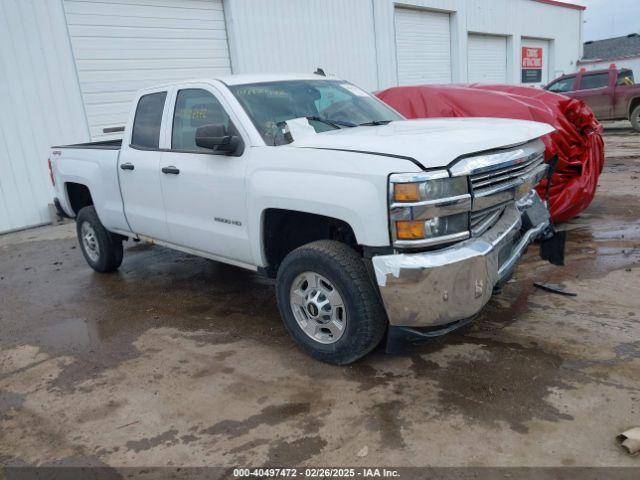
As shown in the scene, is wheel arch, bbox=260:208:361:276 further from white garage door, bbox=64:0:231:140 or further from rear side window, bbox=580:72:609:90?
rear side window, bbox=580:72:609:90

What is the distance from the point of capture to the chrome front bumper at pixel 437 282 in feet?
9.74

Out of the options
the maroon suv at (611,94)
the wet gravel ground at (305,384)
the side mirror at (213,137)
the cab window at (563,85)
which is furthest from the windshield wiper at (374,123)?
the cab window at (563,85)

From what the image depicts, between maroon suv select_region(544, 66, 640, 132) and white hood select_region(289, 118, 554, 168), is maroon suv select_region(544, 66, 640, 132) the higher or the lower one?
the lower one

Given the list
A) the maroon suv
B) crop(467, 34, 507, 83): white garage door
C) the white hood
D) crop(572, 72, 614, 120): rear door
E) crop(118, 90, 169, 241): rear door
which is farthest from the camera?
crop(467, 34, 507, 83): white garage door

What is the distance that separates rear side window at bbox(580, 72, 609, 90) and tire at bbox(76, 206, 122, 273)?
14820mm

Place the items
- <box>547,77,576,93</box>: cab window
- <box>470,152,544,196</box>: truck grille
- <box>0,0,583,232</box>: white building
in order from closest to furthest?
1. <box>470,152,544,196</box>: truck grille
2. <box>0,0,583,232</box>: white building
3. <box>547,77,576,93</box>: cab window

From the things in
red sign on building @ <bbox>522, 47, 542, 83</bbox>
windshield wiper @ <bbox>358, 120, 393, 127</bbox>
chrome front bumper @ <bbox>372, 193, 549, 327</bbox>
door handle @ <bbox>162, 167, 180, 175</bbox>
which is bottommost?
chrome front bumper @ <bbox>372, 193, 549, 327</bbox>

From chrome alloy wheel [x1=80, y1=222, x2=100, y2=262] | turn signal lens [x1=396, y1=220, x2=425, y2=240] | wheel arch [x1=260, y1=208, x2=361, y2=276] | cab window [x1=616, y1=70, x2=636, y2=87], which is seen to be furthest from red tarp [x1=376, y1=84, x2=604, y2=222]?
cab window [x1=616, y1=70, x2=636, y2=87]

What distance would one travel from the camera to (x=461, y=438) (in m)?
2.79

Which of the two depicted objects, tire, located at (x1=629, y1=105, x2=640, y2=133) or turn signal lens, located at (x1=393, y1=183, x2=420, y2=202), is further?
tire, located at (x1=629, y1=105, x2=640, y2=133)

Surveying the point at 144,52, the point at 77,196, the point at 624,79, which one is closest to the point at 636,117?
the point at 624,79

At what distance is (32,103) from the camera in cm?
878

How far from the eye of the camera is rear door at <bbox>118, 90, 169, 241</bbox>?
4754 millimetres

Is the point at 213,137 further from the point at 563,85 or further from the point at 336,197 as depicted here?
the point at 563,85
